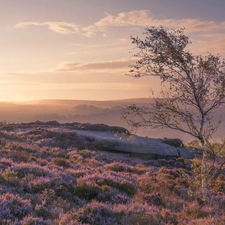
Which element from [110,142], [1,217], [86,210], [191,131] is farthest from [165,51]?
[110,142]

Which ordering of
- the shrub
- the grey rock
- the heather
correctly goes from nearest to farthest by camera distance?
the shrub, the heather, the grey rock

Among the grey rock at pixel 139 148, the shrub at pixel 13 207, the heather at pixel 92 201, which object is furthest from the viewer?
the grey rock at pixel 139 148

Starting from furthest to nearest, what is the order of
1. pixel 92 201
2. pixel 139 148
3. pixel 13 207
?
pixel 139 148
pixel 92 201
pixel 13 207

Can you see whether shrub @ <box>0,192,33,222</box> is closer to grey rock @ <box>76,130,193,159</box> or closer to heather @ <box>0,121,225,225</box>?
heather @ <box>0,121,225,225</box>

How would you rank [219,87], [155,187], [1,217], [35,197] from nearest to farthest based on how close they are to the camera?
[1,217], [35,197], [219,87], [155,187]

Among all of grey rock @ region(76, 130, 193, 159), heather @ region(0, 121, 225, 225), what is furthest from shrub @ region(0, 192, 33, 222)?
grey rock @ region(76, 130, 193, 159)

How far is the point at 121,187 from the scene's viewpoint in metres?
13.6

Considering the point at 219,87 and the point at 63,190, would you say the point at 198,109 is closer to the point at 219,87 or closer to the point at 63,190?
the point at 219,87

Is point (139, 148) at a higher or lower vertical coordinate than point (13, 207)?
lower

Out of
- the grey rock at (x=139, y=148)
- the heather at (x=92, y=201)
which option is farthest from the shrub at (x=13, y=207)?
the grey rock at (x=139, y=148)

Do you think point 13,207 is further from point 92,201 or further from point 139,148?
point 139,148

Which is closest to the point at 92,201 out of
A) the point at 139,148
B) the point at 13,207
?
the point at 13,207

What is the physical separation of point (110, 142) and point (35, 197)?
853 inches

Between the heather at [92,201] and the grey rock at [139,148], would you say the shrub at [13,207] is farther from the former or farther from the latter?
the grey rock at [139,148]
